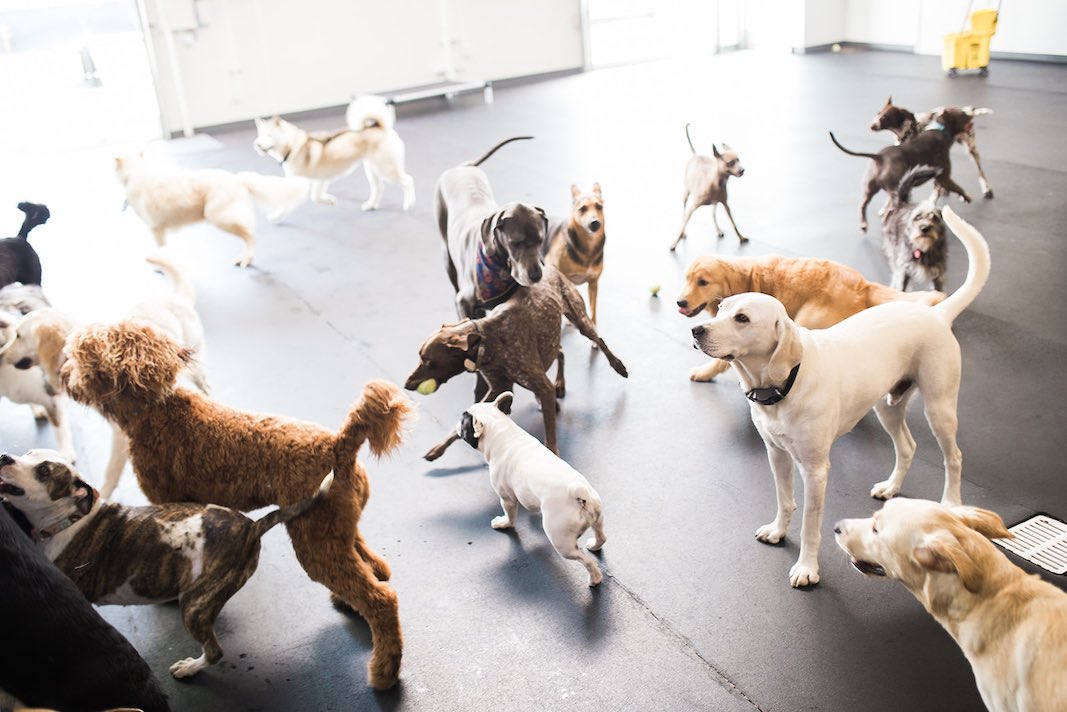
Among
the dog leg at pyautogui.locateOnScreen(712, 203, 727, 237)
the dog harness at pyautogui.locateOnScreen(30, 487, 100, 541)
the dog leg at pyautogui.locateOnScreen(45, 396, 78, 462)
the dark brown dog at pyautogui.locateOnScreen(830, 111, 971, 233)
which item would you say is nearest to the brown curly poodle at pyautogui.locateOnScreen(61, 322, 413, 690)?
the dog harness at pyautogui.locateOnScreen(30, 487, 100, 541)

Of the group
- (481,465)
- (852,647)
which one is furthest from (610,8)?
→ (852,647)

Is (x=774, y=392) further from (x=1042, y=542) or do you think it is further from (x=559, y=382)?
(x=559, y=382)

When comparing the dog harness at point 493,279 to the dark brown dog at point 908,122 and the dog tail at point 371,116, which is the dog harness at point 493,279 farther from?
the dog tail at point 371,116

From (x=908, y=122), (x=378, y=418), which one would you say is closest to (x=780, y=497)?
(x=378, y=418)

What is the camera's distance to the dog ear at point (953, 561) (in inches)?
77.5

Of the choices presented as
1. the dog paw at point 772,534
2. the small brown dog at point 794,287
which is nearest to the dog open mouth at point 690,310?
the small brown dog at point 794,287

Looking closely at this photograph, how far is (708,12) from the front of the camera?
12.6 metres

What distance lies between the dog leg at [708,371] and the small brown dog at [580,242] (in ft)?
2.37

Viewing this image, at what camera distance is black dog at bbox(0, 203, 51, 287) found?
162 inches

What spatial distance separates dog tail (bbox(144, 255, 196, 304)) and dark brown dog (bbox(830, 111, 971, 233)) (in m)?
3.71

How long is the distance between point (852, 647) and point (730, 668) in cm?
35

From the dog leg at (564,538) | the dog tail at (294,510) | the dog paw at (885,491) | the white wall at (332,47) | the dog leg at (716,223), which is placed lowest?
the dog paw at (885,491)

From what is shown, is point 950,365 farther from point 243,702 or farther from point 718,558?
point 243,702

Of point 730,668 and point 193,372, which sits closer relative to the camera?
point 730,668
